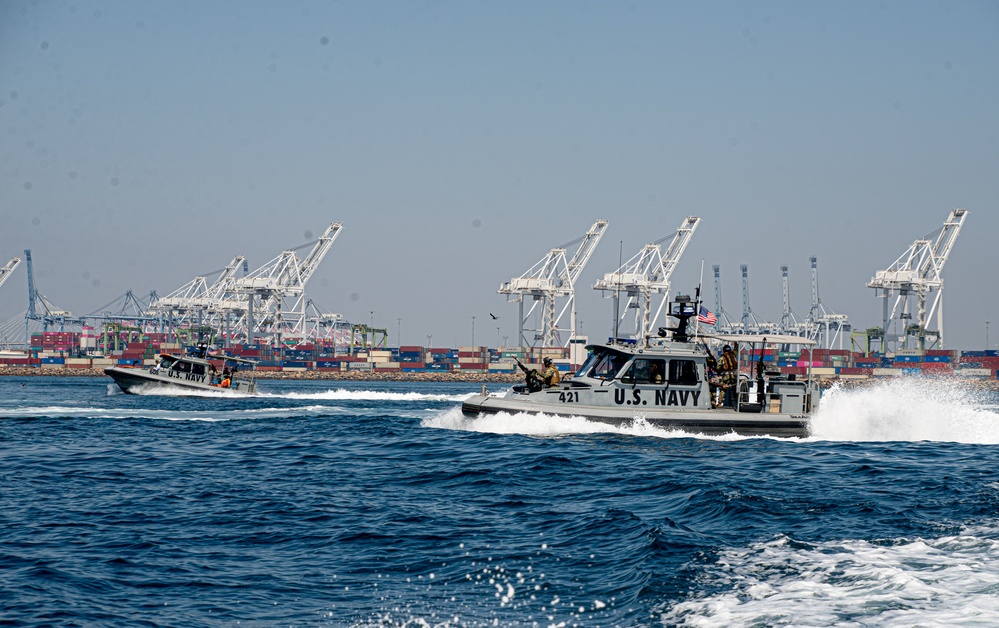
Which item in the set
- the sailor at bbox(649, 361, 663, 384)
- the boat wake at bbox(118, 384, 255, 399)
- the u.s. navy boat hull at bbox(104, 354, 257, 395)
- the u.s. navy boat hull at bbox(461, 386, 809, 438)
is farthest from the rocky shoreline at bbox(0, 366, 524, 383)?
the u.s. navy boat hull at bbox(461, 386, 809, 438)

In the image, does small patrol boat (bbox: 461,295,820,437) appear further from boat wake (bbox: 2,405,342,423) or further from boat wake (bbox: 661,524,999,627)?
boat wake (bbox: 2,405,342,423)

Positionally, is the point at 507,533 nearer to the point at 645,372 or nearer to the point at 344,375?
the point at 645,372

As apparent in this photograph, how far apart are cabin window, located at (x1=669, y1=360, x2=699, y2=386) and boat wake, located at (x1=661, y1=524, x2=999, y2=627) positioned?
1271 centimetres

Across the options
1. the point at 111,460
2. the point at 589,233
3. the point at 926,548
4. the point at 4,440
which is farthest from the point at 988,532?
the point at 589,233

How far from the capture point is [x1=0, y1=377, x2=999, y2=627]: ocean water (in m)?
9.66

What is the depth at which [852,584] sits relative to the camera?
1017 cm

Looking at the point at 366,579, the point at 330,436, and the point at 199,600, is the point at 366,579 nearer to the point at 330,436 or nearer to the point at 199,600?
the point at 199,600

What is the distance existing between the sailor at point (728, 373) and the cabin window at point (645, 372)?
5.27ft

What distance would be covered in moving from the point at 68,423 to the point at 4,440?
23.9 ft

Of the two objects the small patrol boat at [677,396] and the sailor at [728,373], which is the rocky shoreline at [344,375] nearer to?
the small patrol boat at [677,396]

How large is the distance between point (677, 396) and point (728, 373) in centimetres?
154

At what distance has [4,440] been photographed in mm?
25891

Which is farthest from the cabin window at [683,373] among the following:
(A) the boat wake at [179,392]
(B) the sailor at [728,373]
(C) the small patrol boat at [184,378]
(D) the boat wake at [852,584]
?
(C) the small patrol boat at [184,378]

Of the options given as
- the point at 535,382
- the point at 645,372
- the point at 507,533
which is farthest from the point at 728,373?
the point at 507,533
